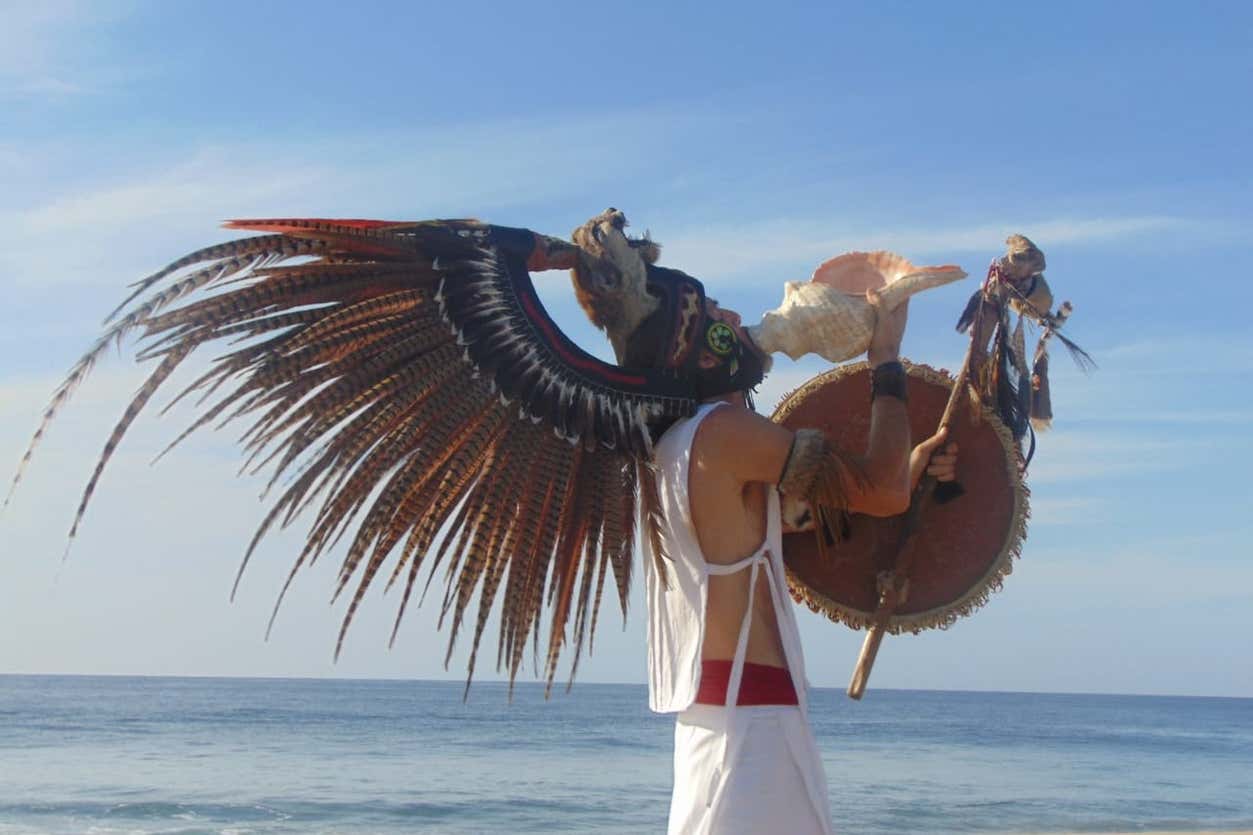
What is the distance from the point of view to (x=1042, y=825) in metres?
22.0

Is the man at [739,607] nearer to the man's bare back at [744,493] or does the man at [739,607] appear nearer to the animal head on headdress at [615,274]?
the man's bare back at [744,493]

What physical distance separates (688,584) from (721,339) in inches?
21.8

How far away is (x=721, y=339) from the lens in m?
3.40

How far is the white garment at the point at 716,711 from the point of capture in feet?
10.2

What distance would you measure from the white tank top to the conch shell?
247mm

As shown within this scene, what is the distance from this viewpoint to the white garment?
3.10 m

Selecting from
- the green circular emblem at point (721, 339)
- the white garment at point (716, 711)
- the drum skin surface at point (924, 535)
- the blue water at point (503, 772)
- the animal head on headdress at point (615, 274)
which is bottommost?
the blue water at point (503, 772)

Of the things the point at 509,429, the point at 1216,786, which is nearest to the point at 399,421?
the point at 509,429

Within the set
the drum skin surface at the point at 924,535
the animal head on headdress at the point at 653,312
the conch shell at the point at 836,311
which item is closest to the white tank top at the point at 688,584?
the animal head on headdress at the point at 653,312

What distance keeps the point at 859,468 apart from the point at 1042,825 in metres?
20.4

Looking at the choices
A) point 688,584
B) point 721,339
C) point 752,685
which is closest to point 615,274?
point 721,339

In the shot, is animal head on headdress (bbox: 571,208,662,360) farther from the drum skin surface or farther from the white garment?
the drum skin surface

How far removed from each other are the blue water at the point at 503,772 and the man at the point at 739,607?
691 inches

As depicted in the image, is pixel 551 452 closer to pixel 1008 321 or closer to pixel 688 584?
pixel 688 584
